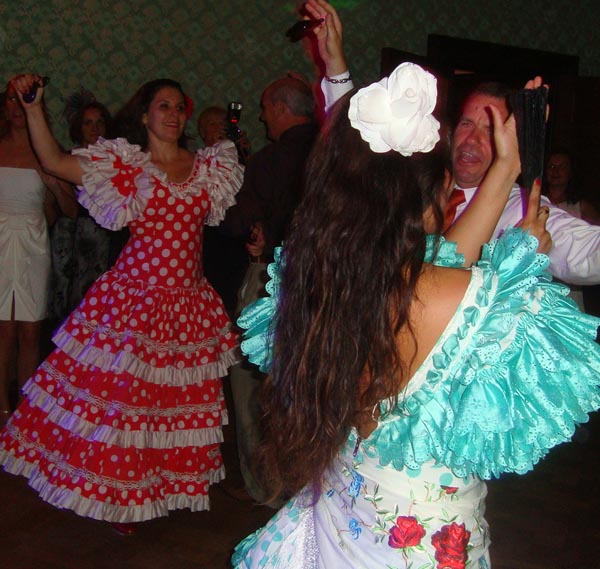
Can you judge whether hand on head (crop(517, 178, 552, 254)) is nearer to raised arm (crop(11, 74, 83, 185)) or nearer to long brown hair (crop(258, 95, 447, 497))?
long brown hair (crop(258, 95, 447, 497))

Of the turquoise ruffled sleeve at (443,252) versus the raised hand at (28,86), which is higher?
the raised hand at (28,86)

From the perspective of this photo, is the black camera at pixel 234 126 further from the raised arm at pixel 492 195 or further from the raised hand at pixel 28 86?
the raised arm at pixel 492 195

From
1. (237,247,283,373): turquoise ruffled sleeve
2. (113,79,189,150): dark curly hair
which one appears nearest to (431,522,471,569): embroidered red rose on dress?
(237,247,283,373): turquoise ruffled sleeve

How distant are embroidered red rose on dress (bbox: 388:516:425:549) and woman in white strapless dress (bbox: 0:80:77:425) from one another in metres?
2.92

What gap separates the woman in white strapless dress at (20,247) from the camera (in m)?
3.77

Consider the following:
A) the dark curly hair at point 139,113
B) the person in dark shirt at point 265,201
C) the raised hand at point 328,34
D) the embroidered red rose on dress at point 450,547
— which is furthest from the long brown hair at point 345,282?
the dark curly hair at point 139,113

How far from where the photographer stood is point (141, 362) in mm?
2758

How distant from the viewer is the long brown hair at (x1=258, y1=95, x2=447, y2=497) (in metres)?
1.21

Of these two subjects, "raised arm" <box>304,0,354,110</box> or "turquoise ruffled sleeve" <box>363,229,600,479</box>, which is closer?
"turquoise ruffled sleeve" <box>363,229,600,479</box>

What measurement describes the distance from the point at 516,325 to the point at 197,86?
408 centimetres

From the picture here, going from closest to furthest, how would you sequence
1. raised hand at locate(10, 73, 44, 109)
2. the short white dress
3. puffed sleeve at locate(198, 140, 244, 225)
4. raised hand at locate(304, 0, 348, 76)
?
raised hand at locate(304, 0, 348, 76) → raised hand at locate(10, 73, 44, 109) → puffed sleeve at locate(198, 140, 244, 225) → the short white dress

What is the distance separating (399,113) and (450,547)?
2.39ft

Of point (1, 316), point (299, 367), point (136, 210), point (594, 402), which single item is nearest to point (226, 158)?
point (136, 210)

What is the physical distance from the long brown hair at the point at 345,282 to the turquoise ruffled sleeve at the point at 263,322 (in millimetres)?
62
